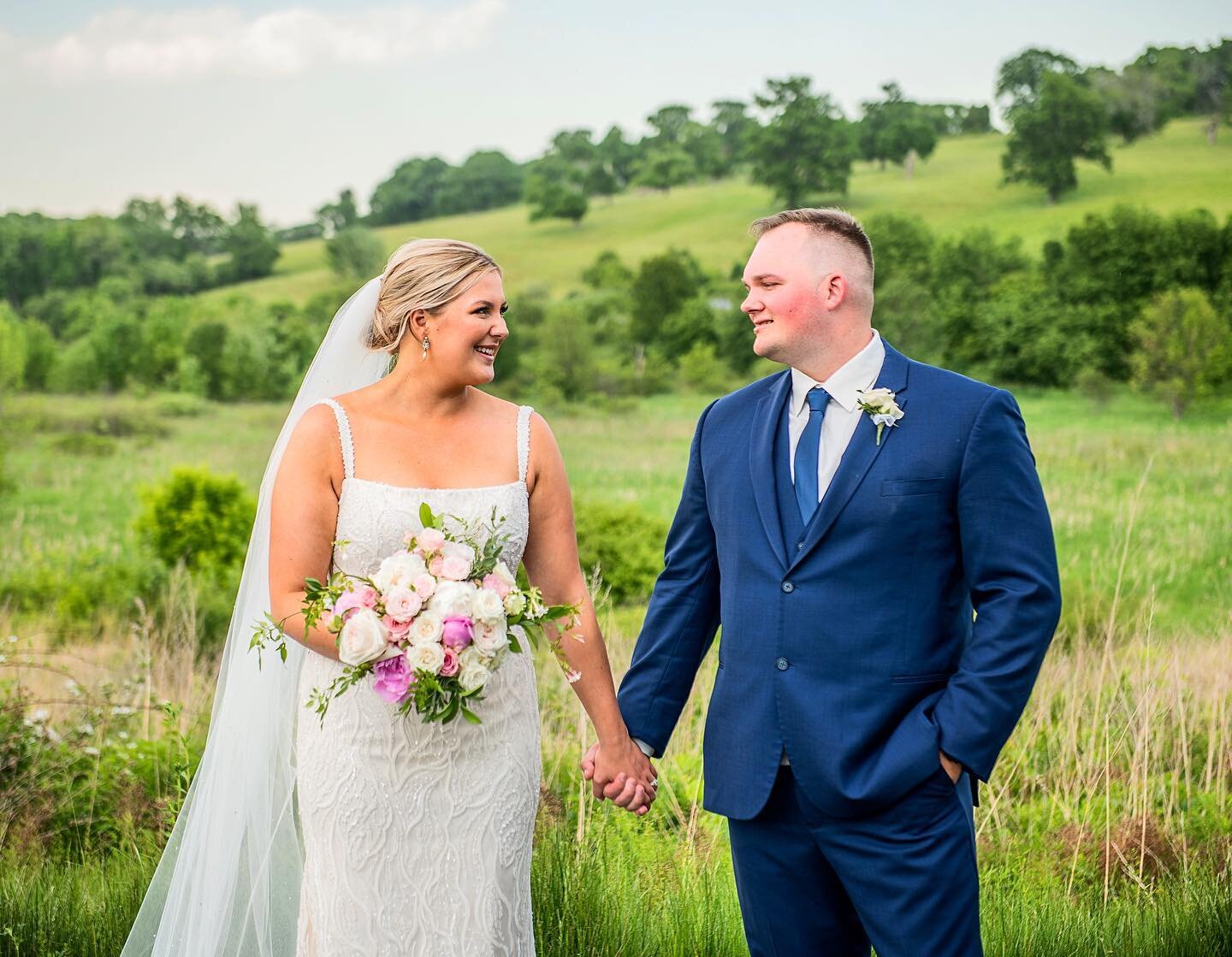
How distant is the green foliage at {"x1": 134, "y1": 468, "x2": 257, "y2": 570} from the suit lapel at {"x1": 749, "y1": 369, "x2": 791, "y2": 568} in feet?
48.6

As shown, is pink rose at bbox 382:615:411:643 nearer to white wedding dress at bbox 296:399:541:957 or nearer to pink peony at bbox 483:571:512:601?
pink peony at bbox 483:571:512:601

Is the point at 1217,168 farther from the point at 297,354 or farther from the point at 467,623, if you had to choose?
the point at 467,623

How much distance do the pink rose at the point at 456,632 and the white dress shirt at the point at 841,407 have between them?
0.86 m

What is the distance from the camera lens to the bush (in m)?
16.8

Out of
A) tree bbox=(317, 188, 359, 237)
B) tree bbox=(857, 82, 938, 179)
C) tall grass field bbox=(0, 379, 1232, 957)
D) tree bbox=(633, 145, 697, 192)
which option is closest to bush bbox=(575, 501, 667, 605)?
tall grass field bbox=(0, 379, 1232, 957)

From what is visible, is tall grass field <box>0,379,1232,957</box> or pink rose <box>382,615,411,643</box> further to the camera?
tall grass field <box>0,379,1232,957</box>

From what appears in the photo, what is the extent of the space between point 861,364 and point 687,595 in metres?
0.77

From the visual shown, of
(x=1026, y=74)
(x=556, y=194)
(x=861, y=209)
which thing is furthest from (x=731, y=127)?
(x=1026, y=74)

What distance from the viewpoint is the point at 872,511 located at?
9.11 feet

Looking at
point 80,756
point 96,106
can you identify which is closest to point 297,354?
point 96,106

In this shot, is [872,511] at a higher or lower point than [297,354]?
higher

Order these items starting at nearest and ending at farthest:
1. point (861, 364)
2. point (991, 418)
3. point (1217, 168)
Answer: point (991, 418) < point (861, 364) < point (1217, 168)

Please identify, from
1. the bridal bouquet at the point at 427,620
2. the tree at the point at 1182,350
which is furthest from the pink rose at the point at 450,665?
the tree at the point at 1182,350

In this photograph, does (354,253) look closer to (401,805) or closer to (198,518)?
(198,518)
